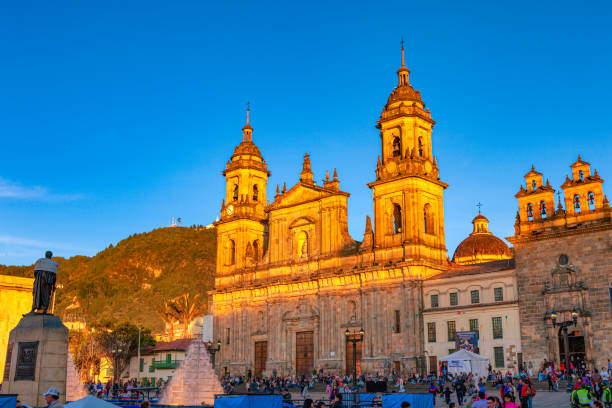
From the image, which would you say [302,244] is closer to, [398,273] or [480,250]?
[398,273]

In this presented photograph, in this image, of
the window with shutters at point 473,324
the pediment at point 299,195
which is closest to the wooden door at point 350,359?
the window with shutters at point 473,324

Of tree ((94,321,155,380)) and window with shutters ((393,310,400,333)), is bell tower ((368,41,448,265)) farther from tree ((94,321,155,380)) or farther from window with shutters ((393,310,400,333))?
tree ((94,321,155,380))

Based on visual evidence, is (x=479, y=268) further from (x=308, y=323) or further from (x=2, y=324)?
(x=2, y=324)

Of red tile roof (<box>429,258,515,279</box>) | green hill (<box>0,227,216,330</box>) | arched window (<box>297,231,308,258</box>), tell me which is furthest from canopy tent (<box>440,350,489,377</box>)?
green hill (<box>0,227,216,330</box>)

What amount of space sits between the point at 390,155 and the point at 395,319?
12.7m

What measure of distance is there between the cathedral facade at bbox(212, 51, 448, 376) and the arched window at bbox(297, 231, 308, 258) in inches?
3.3

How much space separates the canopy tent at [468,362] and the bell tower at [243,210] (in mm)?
26021

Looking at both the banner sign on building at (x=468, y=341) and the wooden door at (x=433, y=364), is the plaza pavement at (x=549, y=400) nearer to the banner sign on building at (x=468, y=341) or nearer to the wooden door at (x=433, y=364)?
the banner sign on building at (x=468, y=341)

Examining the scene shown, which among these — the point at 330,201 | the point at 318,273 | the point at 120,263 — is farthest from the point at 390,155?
the point at 120,263

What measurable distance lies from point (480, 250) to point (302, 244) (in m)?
16.2

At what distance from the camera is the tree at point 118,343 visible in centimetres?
6062

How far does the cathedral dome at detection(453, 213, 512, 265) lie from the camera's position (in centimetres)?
5728

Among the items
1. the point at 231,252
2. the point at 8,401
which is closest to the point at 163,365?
the point at 231,252

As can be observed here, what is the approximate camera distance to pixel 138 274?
118 meters
